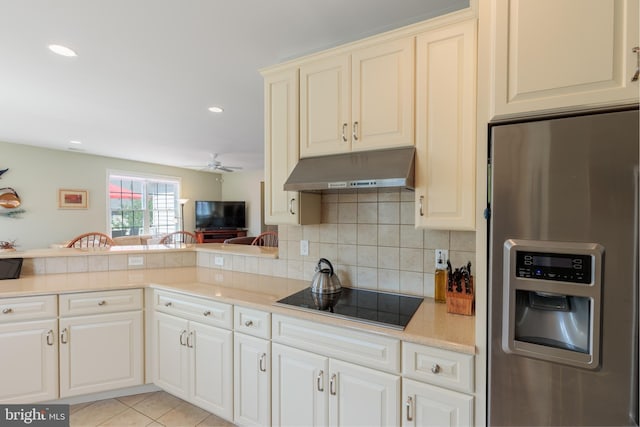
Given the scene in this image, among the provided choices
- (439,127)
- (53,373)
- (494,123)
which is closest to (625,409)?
(494,123)

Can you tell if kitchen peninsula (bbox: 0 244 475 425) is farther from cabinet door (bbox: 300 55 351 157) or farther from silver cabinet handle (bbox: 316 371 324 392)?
cabinet door (bbox: 300 55 351 157)

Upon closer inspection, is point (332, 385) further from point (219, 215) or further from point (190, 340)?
point (219, 215)

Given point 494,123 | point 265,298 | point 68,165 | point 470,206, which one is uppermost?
point 68,165

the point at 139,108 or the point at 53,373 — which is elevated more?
the point at 139,108

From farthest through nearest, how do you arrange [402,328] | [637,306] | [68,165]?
[68,165]
[402,328]
[637,306]

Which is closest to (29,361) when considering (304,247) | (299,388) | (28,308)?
(28,308)

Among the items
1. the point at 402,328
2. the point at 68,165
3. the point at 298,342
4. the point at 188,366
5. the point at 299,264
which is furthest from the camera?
the point at 68,165

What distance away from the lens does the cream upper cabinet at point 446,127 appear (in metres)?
1.42

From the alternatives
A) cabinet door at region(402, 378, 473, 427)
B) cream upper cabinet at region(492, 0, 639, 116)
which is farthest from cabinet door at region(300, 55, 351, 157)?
cabinet door at region(402, 378, 473, 427)

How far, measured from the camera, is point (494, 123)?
1.13 metres

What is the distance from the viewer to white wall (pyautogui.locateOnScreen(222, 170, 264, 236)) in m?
8.51

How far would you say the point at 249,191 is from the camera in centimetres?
866

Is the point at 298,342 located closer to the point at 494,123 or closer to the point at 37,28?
the point at 494,123

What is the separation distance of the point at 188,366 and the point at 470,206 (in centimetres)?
203
